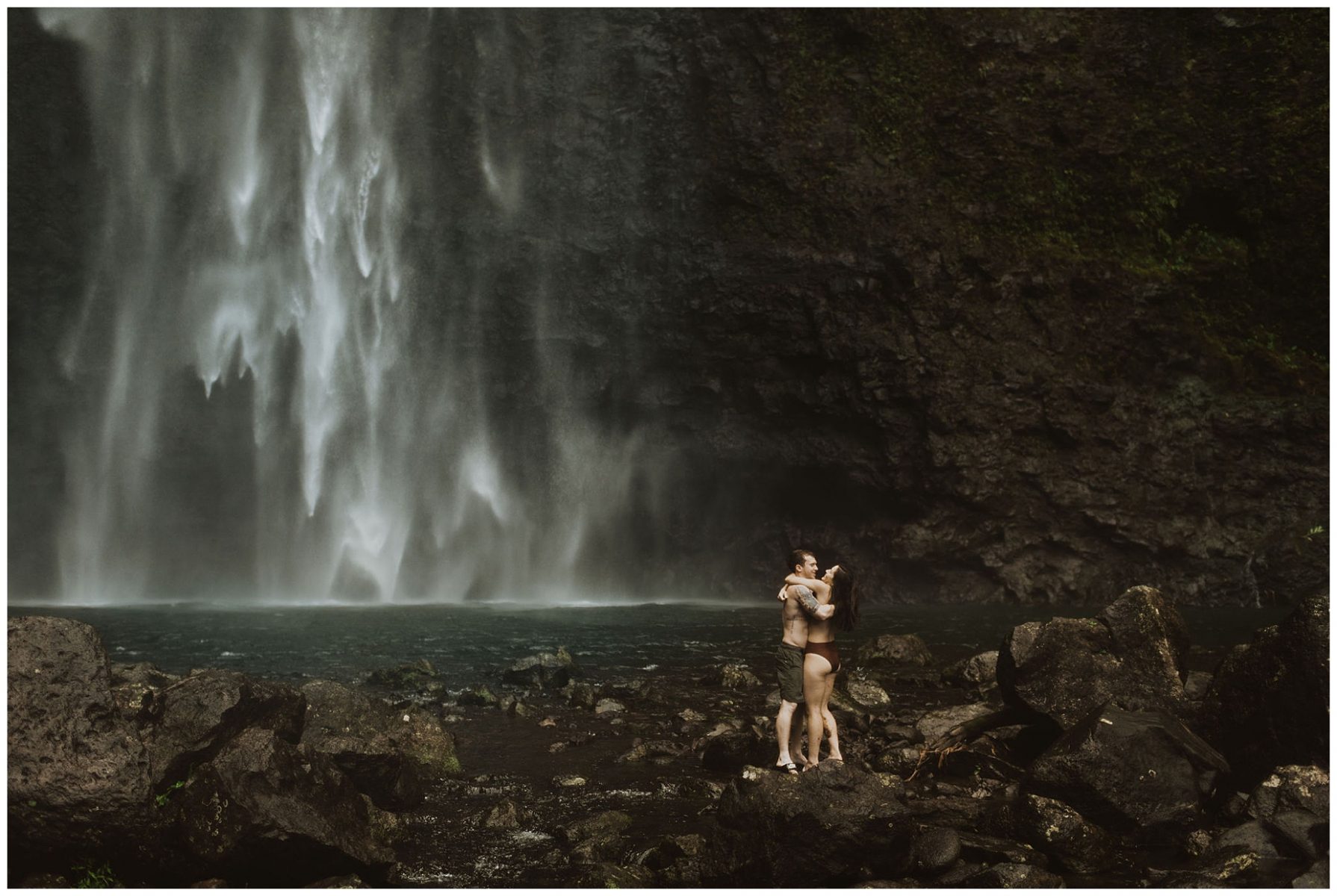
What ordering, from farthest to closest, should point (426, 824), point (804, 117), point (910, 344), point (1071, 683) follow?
point (804, 117)
point (910, 344)
point (1071, 683)
point (426, 824)

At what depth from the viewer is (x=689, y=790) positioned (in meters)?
10.1

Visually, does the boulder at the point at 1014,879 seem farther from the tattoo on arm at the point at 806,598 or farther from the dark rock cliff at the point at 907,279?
the dark rock cliff at the point at 907,279

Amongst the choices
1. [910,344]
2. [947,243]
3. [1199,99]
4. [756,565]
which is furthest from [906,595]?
[1199,99]

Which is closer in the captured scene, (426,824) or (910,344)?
(426,824)

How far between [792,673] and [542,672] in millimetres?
7543

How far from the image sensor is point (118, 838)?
7.29 m

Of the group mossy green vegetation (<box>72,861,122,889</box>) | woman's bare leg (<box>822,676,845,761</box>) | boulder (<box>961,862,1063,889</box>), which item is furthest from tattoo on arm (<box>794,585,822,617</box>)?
mossy green vegetation (<box>72,861,122,889</box>)

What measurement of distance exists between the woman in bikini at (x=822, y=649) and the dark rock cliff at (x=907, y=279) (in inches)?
1022

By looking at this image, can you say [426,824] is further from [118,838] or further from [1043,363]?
[1043,363]

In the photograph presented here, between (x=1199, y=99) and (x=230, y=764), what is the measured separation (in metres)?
40.0

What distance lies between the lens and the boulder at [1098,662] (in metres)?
10.9

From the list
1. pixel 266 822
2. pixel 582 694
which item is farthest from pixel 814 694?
pixel 582 694

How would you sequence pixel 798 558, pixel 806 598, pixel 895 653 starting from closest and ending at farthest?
pixel 806 598 → pixel 798 558 → pixel 895 653

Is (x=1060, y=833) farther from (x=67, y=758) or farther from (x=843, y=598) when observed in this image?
(x=67, y=758)
